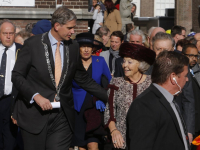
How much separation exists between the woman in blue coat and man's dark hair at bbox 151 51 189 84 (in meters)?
2.52

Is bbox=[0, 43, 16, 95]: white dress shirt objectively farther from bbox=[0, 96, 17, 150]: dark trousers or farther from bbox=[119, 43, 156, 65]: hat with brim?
bbox=[119, 43, 156, 65]: hat with brim

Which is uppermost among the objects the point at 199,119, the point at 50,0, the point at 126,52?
the point at 50,0

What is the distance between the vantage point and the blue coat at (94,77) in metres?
6.66

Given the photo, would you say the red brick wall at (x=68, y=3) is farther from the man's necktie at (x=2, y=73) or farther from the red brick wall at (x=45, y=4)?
the man's necktie at (x=2, y=73)

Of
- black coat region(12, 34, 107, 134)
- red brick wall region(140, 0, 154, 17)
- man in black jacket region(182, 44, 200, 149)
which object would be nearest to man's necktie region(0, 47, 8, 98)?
black coat region(12, 34, 107, 134)

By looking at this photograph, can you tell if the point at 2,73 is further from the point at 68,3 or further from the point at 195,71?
the point at 68,3

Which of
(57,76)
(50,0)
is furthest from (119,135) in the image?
(50,0)

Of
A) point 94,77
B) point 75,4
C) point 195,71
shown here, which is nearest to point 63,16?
point 94,77

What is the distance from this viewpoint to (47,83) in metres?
5.08

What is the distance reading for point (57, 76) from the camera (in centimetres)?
515

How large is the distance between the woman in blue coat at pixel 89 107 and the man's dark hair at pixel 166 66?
2519 mm

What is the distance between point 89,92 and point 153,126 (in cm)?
236

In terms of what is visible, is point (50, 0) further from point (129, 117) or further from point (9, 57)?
point (129, 117)

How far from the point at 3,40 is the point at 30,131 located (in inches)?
98.1
